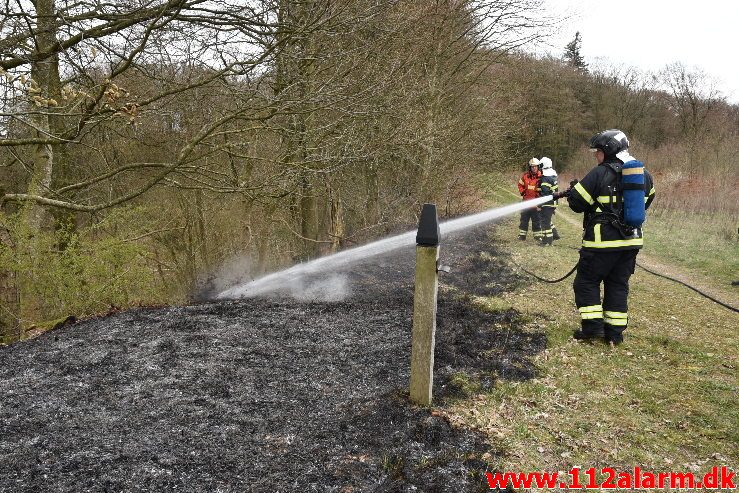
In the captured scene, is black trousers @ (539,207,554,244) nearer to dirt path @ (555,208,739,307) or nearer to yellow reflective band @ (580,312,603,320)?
dirt path @ (555,208,739,307)

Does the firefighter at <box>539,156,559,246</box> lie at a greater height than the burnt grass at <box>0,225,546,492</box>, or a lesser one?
greater

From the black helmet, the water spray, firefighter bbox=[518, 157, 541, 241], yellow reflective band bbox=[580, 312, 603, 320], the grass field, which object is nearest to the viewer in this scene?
the grass field

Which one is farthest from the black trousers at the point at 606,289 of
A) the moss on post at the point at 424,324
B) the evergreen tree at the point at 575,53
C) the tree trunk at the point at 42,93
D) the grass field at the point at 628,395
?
the evergreen tree at the point at 575,53

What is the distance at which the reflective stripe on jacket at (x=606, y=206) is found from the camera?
5195 mm

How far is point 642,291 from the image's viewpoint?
7.88 meters

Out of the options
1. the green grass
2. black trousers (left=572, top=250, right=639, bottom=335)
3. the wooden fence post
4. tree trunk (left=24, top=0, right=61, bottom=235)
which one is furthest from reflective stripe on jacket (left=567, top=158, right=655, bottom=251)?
tree trunk (left=24, top=0, right=61, bottom=235)

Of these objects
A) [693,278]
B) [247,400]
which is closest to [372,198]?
[693,278]

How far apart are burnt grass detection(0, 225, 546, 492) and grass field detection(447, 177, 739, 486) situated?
270 millimetres

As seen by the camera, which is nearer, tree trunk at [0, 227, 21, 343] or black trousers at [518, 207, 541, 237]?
tree trunk at [0, 227, 21, 343]

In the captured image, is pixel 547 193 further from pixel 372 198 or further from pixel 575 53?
pixel 575 53

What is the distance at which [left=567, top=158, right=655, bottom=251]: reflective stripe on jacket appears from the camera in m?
5.20

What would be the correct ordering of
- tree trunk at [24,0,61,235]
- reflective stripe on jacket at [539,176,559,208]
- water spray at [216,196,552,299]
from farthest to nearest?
reflective stripe on jacket at [539,176,559,208] → water spray at [216,196,552,299] → tree trunk at [24,0,61,235]

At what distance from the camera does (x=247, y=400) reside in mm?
3684

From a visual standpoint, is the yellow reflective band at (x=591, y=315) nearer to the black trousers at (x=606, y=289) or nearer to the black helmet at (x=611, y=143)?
the black trousers at (x=606, y=289)
